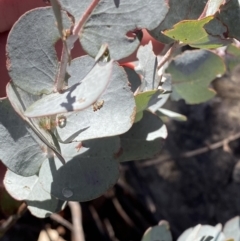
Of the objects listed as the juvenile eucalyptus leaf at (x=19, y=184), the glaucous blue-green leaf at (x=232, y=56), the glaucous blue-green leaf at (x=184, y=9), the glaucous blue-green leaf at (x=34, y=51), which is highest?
the glaucous blue-green leaf at (x=34, y=51)

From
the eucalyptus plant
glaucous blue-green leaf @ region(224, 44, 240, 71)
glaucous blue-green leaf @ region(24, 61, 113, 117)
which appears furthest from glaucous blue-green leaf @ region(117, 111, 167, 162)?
glaucous blue-green leaf @ region(24, 61, 113, 117)

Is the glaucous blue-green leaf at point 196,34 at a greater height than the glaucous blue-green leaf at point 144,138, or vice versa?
the glaucous blue-green leaf at point 196,34

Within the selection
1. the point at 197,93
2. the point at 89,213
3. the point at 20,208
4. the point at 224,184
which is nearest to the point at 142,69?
the point at 197,93

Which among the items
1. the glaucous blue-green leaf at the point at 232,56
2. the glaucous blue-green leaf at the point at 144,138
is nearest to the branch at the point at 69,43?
the glaucous blue-green leaf at the point at 144,138

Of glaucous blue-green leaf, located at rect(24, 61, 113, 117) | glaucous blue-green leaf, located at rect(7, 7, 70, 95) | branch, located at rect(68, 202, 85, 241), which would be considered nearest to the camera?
glaucous blue-green leaf, located at rect(24, 61, 113, 117)

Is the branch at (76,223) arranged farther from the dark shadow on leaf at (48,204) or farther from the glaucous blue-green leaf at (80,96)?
the glaucous blue-green leaf at (80,96)

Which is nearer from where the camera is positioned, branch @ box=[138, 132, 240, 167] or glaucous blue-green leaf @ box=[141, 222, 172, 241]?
glaucous blue-green leaf @ box=[141, 222, 172, 241]

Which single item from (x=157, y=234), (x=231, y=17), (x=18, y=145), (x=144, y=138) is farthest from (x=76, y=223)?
(x=231, y=17)

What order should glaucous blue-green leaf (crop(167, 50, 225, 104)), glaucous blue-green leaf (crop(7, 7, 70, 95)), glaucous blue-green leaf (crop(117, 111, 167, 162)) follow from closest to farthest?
glaucous blue-green leaf (crop(7, 7, 70, 95)) → glaucous blue-green leaf (crop(117, 111, 167, 162)) → glaucous blue-green leaf (crop(167, 50, 225, 104))

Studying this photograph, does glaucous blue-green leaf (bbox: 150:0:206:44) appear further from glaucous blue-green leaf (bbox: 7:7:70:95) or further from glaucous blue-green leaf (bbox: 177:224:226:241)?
glaucous blue-green leaf (bbox: 177:224:226:241)
